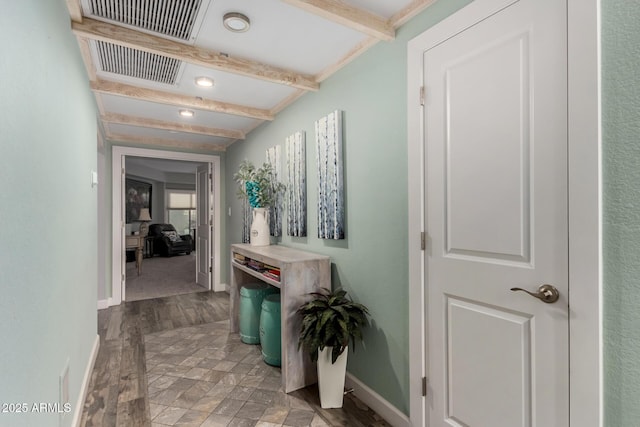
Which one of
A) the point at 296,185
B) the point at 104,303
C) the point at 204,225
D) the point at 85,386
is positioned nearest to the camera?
the point at 85,386

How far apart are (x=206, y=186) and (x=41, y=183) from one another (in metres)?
4.08

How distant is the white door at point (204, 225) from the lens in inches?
204

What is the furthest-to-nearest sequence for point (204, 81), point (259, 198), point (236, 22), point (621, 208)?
point (259, 198) → point (204, 81) → point (236, 22) → point (621, 208)

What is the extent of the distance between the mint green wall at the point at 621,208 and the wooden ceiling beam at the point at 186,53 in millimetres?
1955

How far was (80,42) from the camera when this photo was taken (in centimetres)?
206

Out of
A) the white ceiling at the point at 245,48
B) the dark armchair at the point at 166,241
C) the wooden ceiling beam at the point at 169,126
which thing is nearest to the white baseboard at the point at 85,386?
the white ceiling at the point at 245,48

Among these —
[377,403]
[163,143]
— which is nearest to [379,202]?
[377,403]

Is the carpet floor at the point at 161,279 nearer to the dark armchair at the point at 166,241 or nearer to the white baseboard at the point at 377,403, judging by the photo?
the dark armchair at the point at 166,241

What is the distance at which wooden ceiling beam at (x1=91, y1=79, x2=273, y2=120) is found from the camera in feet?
8.99

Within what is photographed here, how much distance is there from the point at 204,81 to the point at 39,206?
6.09 ft

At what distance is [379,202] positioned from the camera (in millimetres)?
2039

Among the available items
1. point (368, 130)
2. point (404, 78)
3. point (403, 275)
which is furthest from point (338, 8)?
point (403, 275)

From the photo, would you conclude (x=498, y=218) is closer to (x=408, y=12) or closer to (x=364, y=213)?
(x=364, y=213)

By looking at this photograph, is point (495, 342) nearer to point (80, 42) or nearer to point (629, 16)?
point (629, 16)
